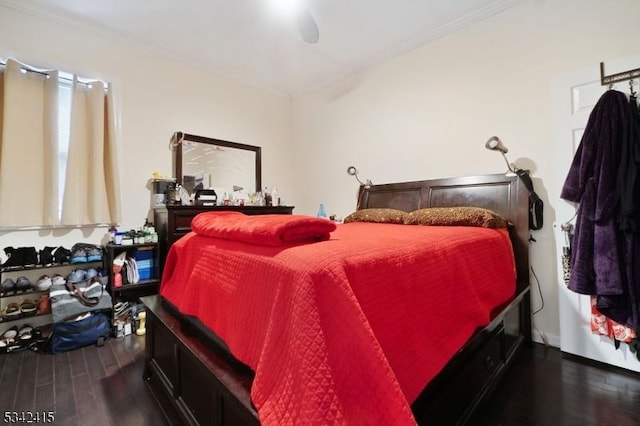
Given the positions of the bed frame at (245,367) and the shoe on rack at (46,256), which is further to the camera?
the shoe on rack at (46,256)

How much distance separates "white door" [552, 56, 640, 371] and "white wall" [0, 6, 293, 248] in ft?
10.4

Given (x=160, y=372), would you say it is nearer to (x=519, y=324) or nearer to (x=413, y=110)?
(x=519, y=324)

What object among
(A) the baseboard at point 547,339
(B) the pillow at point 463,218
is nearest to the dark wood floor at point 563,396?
(A) the baseboard at point 547,339

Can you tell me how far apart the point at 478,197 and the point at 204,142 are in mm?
2906

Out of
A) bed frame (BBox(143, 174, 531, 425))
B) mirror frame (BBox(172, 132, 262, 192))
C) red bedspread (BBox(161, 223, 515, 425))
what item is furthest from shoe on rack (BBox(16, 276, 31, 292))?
red bedspread (BBox(161, 223, 515, 425))

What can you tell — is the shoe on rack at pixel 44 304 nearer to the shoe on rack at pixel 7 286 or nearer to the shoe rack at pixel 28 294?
the shoe rack at pixel 28 294

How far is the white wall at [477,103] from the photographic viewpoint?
2.14m

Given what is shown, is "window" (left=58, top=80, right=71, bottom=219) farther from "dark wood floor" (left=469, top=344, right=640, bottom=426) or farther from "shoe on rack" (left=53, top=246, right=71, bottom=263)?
"dark wood floor" (left=469, top=344, right=640, bottom=426)

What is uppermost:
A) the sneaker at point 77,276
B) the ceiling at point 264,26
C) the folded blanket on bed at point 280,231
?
the ceiling at point 264,26

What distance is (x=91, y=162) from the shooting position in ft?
8.59

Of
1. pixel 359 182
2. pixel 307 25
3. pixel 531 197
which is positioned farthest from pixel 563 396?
pixel 307 25

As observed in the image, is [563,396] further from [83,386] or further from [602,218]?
[83,386]

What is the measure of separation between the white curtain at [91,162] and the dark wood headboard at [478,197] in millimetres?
2581

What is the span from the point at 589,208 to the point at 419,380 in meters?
1.70
